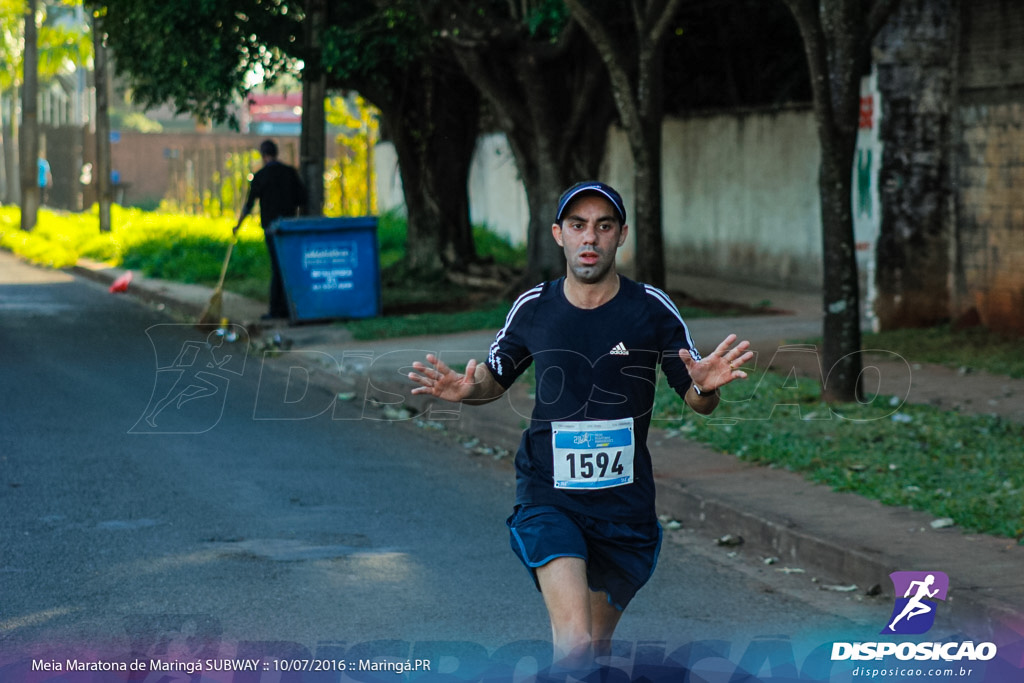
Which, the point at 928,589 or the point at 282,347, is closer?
the point at 928,589

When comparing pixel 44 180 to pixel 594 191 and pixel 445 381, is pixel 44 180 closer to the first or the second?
pixel 445 381

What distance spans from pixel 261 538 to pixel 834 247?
193 inches

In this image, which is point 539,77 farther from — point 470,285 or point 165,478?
point 165,478

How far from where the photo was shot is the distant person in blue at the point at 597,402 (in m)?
4.32

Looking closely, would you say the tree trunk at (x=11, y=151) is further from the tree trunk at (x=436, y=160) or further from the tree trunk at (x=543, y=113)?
the tree trunk at (x=543, y=113)

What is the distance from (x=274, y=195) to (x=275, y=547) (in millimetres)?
10088

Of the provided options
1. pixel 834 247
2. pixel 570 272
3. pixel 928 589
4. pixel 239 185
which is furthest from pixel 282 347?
pixel 239 185

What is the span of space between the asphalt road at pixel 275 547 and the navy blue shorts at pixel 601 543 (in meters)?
1.31

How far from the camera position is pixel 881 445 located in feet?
29.6

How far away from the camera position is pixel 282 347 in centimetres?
1491

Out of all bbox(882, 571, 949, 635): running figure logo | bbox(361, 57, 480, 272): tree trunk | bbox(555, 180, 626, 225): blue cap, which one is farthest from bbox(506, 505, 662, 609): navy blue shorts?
bbox(361, 57, 480, 272): tree trunk

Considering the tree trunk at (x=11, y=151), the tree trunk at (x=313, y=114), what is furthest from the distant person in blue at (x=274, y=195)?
the tree trunk at (x=11, y=151)

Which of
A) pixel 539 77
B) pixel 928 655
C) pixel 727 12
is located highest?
pixel 727 12

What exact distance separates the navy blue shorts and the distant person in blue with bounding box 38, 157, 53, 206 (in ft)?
146
